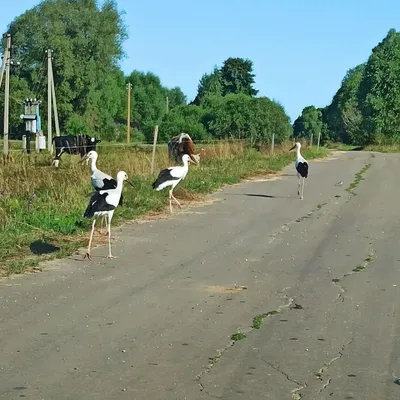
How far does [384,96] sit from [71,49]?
33.9 m

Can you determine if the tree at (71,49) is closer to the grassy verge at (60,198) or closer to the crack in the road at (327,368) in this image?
the grassy verge at (60,198)

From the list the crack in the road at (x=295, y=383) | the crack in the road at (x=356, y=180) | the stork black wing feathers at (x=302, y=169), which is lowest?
the crack in the road at (x=356, y=180)

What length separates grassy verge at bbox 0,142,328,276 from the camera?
11570 millimetres

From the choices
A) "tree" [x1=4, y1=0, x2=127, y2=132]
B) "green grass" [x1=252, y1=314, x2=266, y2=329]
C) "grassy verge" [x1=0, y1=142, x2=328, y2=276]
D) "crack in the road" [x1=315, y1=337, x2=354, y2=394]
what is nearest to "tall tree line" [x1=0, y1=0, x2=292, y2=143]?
"tree" [x1=4, y1=0, x2=127, y2=132]

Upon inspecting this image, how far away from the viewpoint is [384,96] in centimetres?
8094

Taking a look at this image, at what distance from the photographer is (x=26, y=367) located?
634 centimetres

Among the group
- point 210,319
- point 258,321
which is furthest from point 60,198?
point 258,321

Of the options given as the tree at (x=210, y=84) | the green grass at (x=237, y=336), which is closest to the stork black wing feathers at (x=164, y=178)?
the green grass at (x=237, y=336)

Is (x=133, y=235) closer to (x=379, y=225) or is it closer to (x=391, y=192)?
(x=379, y=225)

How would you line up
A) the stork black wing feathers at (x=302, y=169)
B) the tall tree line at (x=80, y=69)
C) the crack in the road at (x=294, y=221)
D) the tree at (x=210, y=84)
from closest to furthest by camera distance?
the crack in the road at (x=294, y=221) → the stork black wing feathers at (x=302, y=169) → the tall tree line at (x=80, y=69) → the tree at (x=210, y=84)

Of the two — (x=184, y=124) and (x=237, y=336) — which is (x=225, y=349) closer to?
(x=237, y=336)

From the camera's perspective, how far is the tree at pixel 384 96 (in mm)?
80062

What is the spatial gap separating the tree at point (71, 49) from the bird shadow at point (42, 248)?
5081 centimetres

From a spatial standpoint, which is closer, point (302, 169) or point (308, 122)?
point (302, 169)
